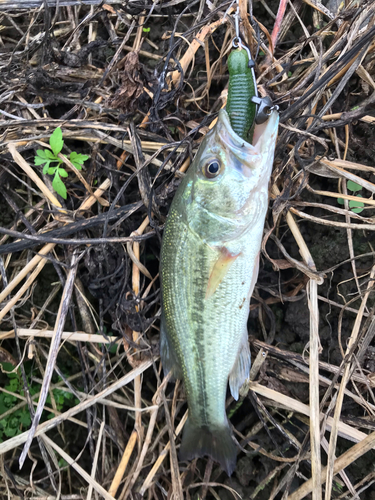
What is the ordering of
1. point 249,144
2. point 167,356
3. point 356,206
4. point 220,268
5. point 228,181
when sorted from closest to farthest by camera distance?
point 249,144 < point 228,181 < point 220,268 < point 356,206 < point 167,356

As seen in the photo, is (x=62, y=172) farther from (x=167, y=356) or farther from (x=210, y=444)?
(x=210, y=444)

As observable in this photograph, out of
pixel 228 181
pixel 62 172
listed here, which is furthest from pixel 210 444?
pixel 62 172

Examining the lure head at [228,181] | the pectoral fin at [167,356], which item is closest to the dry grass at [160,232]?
the pectoral fin at [167,356]

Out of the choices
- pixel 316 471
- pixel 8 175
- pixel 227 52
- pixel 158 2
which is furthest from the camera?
pixel 8 175

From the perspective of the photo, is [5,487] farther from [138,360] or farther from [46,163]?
[46,163]

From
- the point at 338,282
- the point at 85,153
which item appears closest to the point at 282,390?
the point at 338,282

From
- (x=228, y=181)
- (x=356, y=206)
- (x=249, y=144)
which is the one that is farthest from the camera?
(x=356, y=206)
